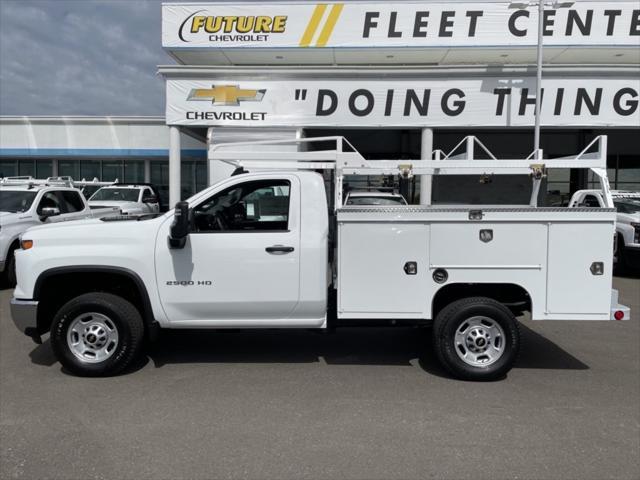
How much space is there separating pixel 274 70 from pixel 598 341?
44.4 ft

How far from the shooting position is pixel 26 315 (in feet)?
16.6

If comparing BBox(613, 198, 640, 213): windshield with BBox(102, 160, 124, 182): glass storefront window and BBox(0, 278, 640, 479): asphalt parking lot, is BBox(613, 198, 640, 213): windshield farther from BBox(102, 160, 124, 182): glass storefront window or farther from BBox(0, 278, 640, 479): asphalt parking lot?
BBox(102, 160, 124, 182): glass storefront window

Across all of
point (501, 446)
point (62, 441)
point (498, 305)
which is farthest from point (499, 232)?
point (62, 441)

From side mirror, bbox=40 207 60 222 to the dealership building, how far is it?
6573 millimetres

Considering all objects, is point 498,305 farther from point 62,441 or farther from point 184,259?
point 62,441

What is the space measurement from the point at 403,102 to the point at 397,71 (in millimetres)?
991

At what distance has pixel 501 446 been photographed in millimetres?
3777

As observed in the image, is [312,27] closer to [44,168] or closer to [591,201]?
[591,201]

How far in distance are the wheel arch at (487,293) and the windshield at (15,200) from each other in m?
8.80

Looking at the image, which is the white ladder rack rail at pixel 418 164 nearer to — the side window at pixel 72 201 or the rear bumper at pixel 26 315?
the rear bumper at pixel 26 315

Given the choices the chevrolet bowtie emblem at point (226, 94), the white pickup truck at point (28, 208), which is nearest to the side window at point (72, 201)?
the white pickup truck at point (28, 208)

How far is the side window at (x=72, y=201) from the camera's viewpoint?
1138 centimetres

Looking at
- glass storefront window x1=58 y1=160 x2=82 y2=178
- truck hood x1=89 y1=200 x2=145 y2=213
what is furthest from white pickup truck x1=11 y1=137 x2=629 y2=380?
glass storefront window x1=58 y1=160 x2=82 y2=178

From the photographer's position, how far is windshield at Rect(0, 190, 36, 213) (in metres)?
10.6
